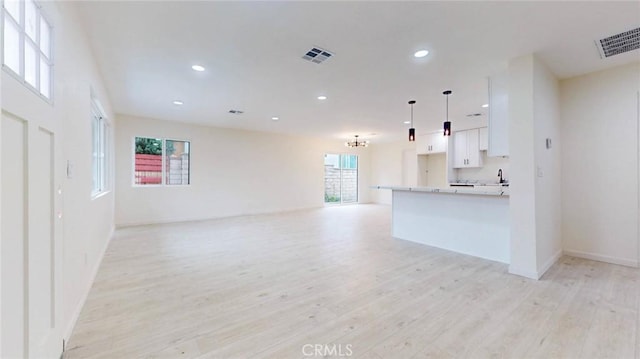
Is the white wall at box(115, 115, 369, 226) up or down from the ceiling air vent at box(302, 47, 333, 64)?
down

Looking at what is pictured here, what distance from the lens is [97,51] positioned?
2.95m

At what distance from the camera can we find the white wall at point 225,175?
6.02 metres

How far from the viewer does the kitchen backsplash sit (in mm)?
Result: 7273

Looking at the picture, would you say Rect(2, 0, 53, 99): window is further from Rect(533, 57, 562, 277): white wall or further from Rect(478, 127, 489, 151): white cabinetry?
Rect(478, 127, 489, 151): white cabinetry

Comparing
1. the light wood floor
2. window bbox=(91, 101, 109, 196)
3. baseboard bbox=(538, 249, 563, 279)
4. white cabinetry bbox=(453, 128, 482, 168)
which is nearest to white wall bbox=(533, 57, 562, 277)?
baseboard bbox=(538, 249, 563, 279)

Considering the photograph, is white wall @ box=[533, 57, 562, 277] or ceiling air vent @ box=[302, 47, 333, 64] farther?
white wall @ box=[533, 57, 562, 277]

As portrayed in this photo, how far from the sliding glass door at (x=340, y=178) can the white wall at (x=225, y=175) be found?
1.61 feet

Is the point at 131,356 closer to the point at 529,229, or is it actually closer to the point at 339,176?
the point at 529,229

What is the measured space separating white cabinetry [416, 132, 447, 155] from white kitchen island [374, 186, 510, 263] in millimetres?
4137

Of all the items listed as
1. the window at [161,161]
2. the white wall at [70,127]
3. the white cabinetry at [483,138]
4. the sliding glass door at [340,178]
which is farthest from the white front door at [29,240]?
the sliding glass door at [340,178]

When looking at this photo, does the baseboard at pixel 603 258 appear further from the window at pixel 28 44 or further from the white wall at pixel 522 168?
the window at pixel 28 44

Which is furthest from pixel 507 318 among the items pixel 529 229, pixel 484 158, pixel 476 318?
pixel 484 158

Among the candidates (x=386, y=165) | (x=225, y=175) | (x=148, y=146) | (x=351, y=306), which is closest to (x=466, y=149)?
(x=386, y=165)

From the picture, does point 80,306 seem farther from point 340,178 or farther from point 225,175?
point 340,178
